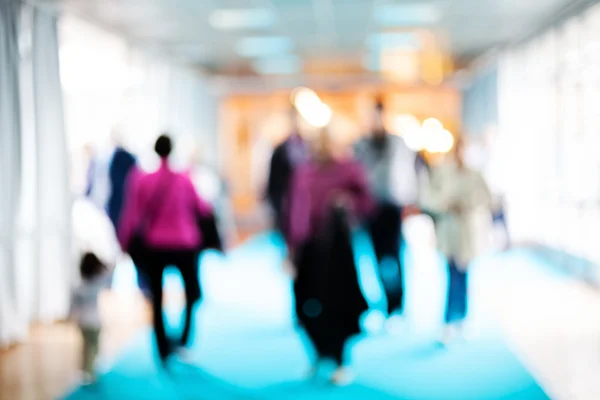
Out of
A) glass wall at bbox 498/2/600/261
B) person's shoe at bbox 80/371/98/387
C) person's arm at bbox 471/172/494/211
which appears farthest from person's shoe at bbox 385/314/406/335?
glass wall at bbox 498/2/600/261

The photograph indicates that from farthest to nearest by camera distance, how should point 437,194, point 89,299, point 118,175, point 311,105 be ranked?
point 311,105 → point 118,175 → point 437,194 → point 89,299

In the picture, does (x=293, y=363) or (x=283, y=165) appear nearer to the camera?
(x=293, y=363)

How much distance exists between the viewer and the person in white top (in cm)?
489

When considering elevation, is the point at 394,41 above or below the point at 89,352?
above

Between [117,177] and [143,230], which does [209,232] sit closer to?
[143,230]

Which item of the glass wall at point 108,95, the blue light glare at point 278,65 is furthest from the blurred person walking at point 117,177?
the blue light glare at point 278,65

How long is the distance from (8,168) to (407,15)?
16.1 ft

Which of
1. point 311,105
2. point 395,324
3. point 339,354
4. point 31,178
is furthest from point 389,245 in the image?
point 311,105

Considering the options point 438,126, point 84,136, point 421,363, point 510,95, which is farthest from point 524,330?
point 438,126

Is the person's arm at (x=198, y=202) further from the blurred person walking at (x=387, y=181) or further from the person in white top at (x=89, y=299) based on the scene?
the blurred person walking at (x=387, y=181)

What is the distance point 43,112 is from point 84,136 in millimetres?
2719

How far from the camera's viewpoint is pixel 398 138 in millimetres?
6293

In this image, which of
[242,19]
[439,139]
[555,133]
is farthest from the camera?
[439,139]

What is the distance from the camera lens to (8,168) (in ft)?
20.9
